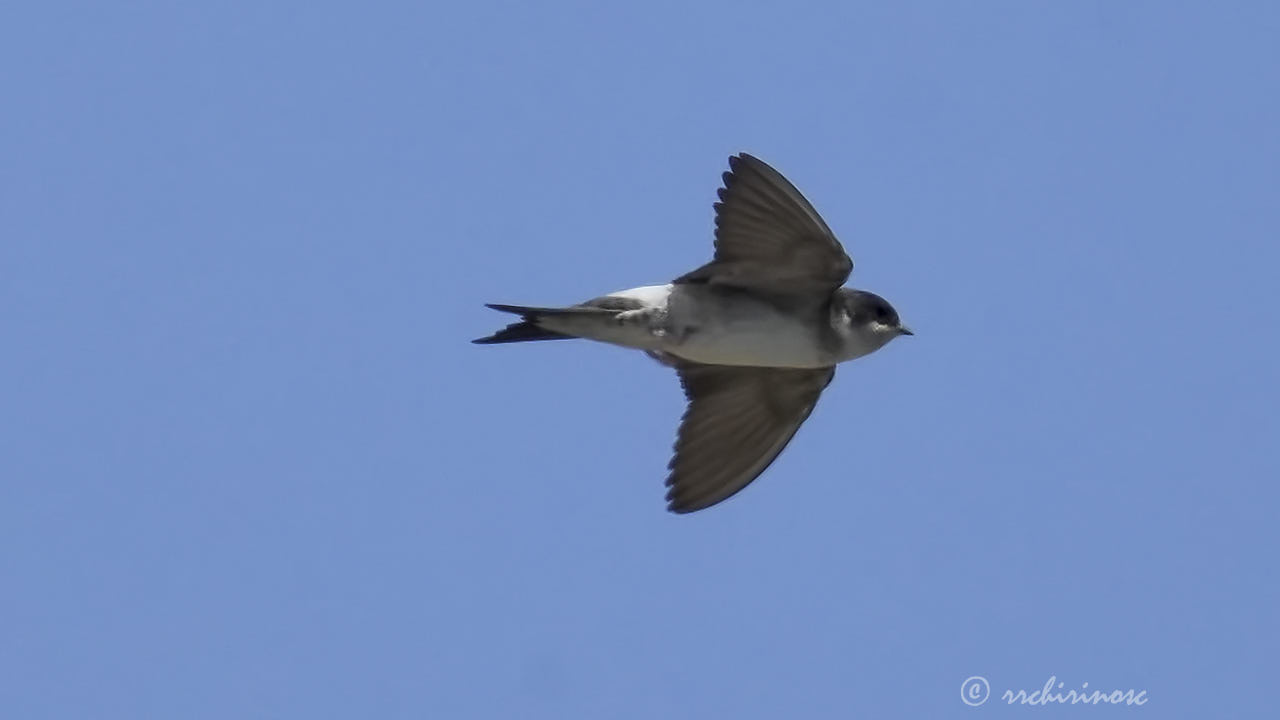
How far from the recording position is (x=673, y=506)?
30.3 feet

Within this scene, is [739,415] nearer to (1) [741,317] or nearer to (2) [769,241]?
(1) [741,317]

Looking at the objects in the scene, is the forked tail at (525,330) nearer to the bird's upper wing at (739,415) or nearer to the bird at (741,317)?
the bird at (741,317)

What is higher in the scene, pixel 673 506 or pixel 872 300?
pixel 872 300

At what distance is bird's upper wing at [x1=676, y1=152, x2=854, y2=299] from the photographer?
8.74 m

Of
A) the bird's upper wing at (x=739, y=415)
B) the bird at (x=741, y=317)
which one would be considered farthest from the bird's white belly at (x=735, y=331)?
the bird's upper wing at (x=739, y=415)

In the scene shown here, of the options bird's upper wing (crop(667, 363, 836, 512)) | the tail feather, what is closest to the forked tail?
the tail feather

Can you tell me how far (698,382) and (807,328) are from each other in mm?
611

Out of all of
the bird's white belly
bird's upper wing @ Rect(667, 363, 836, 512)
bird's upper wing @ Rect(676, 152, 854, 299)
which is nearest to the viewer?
bird's upper wing @ Rect(676, 152, 854, 299)

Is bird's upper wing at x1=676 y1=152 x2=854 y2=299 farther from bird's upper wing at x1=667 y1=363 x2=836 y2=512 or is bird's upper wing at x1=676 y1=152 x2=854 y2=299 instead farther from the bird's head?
bird's upper wing at x1=667 y1=363 x2=836 y2=512

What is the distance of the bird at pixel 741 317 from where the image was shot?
881 cm

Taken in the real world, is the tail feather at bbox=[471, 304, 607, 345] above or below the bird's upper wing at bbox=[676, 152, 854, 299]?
below

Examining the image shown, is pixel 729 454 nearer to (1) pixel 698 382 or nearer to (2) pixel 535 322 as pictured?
(1) pixel 698 382

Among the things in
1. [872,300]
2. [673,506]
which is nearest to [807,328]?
[872,300]

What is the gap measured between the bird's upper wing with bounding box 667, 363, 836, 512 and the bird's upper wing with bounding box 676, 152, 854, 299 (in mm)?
502
